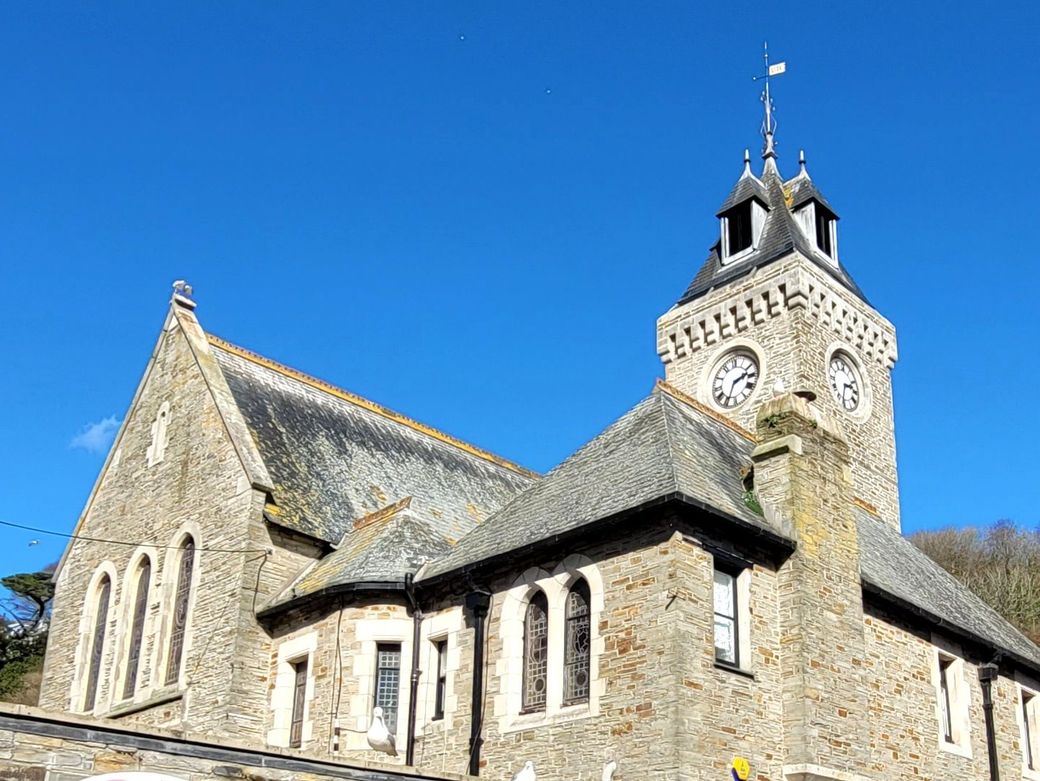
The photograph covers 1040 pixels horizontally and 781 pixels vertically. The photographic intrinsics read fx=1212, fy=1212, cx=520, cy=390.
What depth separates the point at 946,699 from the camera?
21.2m

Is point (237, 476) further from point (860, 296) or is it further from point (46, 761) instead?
point (860, 296)

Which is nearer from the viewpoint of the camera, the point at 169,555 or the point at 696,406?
the point at 696,406

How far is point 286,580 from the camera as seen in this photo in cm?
2222

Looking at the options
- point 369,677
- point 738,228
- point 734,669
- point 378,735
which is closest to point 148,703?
point 369,677

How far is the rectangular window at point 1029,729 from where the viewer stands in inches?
893

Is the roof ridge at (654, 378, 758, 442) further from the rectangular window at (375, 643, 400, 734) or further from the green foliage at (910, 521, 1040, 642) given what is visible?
the green foliage at (910, 521, 1040, 642)

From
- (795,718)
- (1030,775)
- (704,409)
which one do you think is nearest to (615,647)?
(795,718)

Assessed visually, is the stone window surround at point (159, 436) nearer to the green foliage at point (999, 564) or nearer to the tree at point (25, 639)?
the tree at point (25, 639)

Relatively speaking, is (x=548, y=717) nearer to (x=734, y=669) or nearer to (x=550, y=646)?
(x=550, y=646)

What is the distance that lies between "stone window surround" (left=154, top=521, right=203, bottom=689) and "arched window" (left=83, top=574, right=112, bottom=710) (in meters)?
2.25

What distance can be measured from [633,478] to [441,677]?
15.1 feet

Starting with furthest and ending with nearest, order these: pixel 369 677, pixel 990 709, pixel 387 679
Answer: pixel 990 709, pixel 387 679, pixel 369 677

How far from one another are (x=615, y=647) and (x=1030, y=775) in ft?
35.2

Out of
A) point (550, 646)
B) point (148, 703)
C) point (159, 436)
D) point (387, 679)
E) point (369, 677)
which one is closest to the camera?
point (550, 646)
